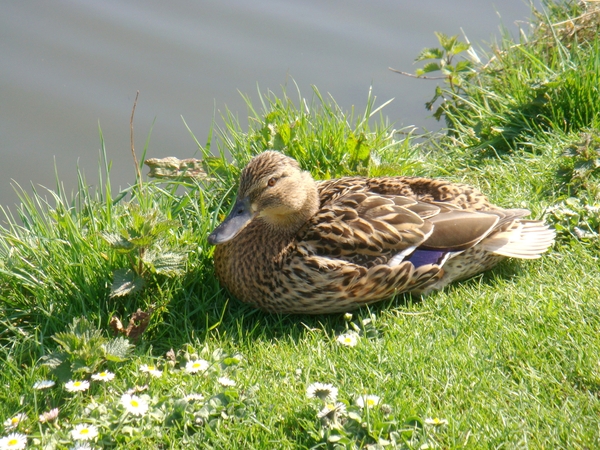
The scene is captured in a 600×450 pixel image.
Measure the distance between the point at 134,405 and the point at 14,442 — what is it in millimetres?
476

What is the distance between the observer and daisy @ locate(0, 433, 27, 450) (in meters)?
2.90

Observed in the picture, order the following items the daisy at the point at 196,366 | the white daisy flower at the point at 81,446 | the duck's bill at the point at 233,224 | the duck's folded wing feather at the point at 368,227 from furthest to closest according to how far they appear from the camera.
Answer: the duck's folded wing feather at the point at 368,227
the duck's bill at the point at 233,224
the daisy at the point at 196,366
the white daisy flower at the point at 81,446

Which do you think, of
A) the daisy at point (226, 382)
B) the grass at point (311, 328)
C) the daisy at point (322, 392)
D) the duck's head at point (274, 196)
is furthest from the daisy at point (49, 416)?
the duck's head at point (274, 196)

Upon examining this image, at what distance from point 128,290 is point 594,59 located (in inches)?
143

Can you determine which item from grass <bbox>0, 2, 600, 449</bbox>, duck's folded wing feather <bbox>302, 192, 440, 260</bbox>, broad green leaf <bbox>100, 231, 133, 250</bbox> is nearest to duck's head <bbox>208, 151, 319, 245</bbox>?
duck's folded wing feather <bbox>302, 192, 440, 260</bbox>

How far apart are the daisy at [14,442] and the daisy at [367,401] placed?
1327 mm

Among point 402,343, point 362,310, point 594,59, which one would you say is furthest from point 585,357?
point 594,59

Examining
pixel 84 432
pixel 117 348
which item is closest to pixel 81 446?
pixel 84 432

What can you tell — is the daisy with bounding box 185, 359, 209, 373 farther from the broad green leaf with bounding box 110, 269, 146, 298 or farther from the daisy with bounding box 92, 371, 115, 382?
the broad green leaf with bounding box 110, 269, 146, 298

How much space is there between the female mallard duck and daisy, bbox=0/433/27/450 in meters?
1.28

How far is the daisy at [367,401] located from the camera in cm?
295

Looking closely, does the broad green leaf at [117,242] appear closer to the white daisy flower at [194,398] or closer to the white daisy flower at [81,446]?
the white daisy flower at [194,398]

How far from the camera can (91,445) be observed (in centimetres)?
294

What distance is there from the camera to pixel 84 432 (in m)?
2.92
